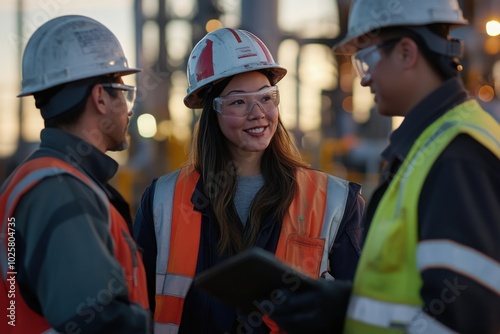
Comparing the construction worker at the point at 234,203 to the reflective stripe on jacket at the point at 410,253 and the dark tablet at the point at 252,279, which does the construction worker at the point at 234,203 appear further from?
the reflective stripe on jacket at the point at 410,253

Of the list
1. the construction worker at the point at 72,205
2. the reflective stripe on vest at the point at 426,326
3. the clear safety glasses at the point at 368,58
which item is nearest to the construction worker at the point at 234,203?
the construction worker at the point at 72,205

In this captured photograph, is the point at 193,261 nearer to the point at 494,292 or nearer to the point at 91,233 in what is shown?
the point at 91,233

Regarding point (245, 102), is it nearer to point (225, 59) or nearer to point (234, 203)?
point (225, 59)

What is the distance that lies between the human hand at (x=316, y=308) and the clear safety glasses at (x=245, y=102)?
1.71m

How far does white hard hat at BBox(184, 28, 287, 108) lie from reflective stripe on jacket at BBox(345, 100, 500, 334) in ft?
5.94

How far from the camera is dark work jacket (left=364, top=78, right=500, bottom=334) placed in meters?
2.90

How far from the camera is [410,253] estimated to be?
3.07 m

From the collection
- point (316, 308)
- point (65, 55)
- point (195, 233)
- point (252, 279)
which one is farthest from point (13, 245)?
point (195, 233)

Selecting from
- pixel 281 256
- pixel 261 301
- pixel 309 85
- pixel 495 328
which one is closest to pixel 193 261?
pixel 281 256

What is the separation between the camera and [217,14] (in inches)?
1079

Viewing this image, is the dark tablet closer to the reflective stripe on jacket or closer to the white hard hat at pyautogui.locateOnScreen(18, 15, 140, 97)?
the reflective stripe on jacket

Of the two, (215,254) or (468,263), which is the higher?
(468,263)

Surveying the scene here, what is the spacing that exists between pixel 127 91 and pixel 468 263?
→ 5.58 ft

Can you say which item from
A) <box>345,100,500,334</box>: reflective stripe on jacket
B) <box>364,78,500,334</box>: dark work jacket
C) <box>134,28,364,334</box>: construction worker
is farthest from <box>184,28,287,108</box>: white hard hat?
<box>364,78,500,334</box>: dark work jacket
